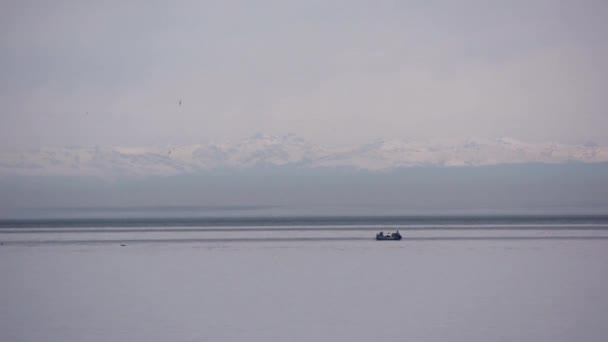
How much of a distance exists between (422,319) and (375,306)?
2069 mm

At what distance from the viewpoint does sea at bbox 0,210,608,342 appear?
60.0 ft

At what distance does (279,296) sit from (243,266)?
8359 millimetres

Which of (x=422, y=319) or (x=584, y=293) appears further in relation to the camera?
(x=584, y=293)

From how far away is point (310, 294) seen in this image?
23.7 m

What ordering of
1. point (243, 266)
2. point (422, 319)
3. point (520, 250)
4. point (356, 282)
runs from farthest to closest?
point (520, 250), point (243, 266), point (356, 282), point (422, 319)

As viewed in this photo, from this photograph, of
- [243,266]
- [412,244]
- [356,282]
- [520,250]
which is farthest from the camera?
[412,244]

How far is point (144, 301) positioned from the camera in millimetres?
22969

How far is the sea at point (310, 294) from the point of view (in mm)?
18281

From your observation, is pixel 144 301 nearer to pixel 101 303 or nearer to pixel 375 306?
pixel 101 303

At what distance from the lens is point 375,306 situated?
2134 cm

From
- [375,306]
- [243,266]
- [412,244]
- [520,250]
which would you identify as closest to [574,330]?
[375,306]

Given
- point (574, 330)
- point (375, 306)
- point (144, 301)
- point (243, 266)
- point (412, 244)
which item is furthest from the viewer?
point (412, 244)

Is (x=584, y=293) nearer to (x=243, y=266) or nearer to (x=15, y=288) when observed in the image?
(x=243, y=266)

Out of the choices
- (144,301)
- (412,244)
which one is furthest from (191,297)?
(412,244)
